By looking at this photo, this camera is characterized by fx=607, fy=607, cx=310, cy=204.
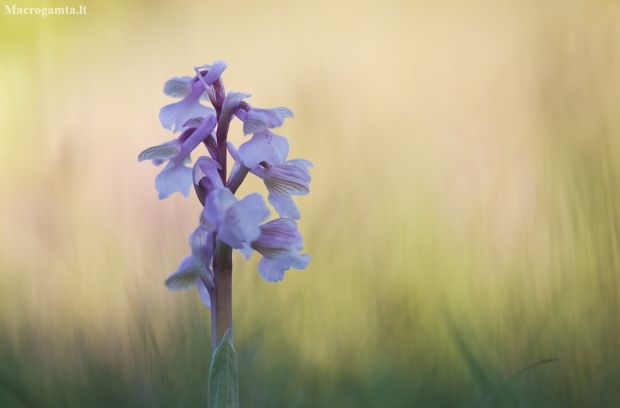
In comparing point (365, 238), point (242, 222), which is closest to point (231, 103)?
point (242, 222)

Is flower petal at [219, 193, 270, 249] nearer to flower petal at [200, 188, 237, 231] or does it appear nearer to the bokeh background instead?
flower petal at [200, 188, 237, 231]

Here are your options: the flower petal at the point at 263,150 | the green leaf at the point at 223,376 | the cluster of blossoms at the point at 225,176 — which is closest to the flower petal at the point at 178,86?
the cluster of blossoms at the point at 225,176

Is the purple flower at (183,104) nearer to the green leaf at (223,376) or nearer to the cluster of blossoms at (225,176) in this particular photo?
the cluster of blossoms at (225,176)

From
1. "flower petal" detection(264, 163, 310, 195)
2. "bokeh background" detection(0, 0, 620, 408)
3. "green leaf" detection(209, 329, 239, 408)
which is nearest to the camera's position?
"green leaf" detection(209, 329, 239, 408)

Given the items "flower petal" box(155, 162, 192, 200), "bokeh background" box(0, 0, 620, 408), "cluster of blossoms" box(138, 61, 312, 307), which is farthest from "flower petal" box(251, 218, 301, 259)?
"bokeh background" box(0, 0, 620, 408)

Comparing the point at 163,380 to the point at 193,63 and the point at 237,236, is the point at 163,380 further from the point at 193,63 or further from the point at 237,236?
the point at 193,63

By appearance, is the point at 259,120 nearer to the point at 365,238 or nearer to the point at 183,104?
the point at 183,104

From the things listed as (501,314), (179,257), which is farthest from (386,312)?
(179,257)
